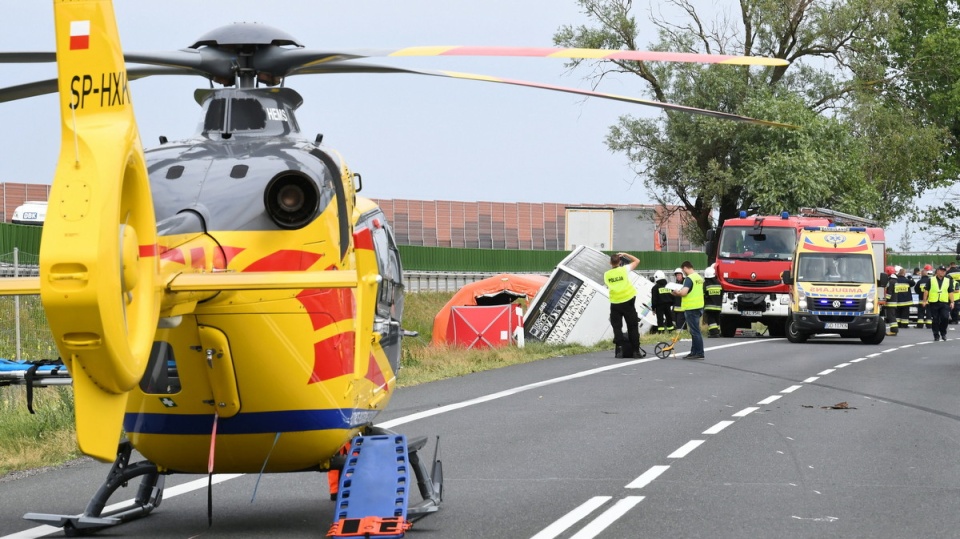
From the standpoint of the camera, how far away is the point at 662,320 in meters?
37.1

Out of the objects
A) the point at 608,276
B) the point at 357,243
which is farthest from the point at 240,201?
the point at 608,276

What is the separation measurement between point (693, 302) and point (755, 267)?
415 inches

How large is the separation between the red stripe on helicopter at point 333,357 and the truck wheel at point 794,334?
26221 mm

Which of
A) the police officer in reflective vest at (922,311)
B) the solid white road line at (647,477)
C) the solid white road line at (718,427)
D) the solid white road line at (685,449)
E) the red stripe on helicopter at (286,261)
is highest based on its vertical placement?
the red stripe on helicopter at (286,261)

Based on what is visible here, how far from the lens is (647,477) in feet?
36.1

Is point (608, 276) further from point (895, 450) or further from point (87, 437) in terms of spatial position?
point (87, 437)

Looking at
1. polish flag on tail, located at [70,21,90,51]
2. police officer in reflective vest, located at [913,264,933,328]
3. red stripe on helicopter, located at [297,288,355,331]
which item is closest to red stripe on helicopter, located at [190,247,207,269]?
red stripe on helicopter, located at [297,288,355,331]

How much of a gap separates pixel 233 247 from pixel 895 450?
7.71 metres

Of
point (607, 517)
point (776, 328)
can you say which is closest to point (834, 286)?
point (776, 328)

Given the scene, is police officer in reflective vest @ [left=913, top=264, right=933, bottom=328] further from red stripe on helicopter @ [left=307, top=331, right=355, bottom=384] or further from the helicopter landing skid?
red stripe on helicopter @ [left=307, top=331, right=355, bottom=384]

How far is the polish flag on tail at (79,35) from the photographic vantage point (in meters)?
5.44

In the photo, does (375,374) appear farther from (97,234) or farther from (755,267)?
(755,267)

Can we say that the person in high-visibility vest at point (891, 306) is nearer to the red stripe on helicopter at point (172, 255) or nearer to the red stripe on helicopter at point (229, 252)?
the red stripe on helicopter at point (229, 252)

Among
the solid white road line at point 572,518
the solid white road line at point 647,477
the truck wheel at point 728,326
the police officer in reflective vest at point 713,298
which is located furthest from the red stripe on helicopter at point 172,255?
the truck wheel at point 728,326
